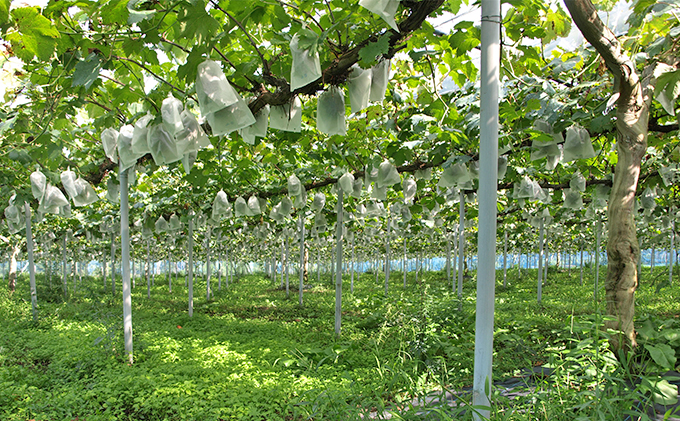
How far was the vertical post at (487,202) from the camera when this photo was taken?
1800 mm

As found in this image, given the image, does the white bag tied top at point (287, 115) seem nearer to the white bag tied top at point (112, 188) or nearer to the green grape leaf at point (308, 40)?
the green grape leaf at point (308, 40)

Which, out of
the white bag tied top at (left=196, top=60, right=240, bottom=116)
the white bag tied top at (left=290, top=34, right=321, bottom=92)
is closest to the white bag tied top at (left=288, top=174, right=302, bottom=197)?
the white bag tied top at (left=196, top=60, right=240, bottom=116)

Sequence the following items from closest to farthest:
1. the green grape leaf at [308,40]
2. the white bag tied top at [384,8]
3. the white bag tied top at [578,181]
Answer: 1. the white bag tied top at [384,8]
2. the green grape leaf at [308,40]
3. the white bag tied top at [578,181]

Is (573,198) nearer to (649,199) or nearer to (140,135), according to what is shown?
(649,199)

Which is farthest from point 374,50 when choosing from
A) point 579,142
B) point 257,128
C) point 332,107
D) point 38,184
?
point 38,184

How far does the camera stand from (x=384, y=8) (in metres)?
1.48

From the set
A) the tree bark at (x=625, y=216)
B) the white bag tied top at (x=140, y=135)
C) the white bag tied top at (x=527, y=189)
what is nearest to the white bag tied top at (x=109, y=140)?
the white bag tied top at (x=140, y=135)

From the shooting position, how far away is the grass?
104 inches

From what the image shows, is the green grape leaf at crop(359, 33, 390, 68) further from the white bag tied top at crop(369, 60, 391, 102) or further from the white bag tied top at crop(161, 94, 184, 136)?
the white bag tied top at crop(161, 94, 184, 136)

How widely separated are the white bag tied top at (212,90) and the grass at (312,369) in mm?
2013

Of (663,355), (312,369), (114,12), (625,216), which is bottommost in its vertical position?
(312,369)

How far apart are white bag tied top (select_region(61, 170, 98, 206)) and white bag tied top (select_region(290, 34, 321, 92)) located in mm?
3330

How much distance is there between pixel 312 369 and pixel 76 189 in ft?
11.8

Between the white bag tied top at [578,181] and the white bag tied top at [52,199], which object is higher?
the white bag tied top at [578,181]
